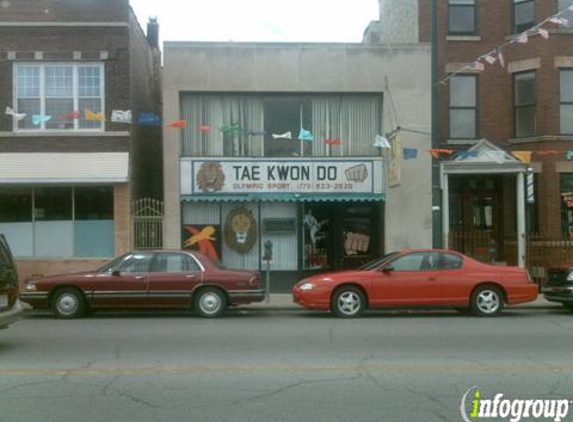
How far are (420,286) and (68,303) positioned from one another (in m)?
6.92

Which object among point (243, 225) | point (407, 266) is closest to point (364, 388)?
point (407, 266)

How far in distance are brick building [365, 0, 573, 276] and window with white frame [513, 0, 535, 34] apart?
0.03 metres

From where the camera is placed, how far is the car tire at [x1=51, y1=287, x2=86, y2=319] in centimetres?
1408

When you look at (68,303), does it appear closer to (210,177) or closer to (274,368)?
(210,177)

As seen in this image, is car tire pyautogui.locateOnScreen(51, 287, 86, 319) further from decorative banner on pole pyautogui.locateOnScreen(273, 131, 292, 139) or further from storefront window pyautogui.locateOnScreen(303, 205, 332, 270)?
decorative banner on pole pyautogui.locateOnScreen(273, 131, 292, 139)

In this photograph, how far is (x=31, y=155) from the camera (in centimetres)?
1812

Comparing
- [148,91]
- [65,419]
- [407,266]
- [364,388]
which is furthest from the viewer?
[148,91]

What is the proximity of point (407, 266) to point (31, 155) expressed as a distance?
32.9ft

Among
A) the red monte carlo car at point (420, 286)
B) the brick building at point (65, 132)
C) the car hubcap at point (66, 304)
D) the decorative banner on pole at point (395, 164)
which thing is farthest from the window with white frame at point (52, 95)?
the red monte carlo car at point (420, 286)

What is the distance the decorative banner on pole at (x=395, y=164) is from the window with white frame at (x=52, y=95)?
24.5 feet

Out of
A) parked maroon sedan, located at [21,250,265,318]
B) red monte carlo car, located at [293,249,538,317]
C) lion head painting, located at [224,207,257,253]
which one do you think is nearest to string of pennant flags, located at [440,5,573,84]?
red monte carlo car, located at [293,249,538,317]

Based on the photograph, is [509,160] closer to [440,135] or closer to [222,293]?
[440,135]

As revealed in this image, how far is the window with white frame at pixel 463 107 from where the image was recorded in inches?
810

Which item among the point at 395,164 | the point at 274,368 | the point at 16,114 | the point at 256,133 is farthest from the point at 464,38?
the point at 274,368
